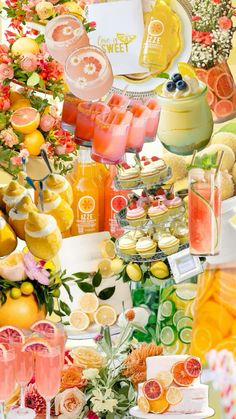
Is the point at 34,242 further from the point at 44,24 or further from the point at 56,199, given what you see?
the point at 44,24

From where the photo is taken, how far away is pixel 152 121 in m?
4.65

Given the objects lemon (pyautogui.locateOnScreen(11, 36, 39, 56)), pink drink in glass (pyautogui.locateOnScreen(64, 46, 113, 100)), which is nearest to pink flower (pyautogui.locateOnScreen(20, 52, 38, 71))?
lemon (pyautogui.locateOnScreen(11, 36, 39, 56))

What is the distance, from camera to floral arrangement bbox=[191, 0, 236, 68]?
14.9 ft

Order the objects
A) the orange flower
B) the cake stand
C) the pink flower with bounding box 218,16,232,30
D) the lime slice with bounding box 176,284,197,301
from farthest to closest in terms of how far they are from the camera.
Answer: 1. the orange flower
2. the lime slice with bounding box 176,284,197,301
3. the cake stand
4. the pink flower with bounding box 218,16,232,30

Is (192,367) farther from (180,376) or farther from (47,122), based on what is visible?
(47,122)

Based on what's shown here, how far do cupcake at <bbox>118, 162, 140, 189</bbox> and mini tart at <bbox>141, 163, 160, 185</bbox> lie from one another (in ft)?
0.10

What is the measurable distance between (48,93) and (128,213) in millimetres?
567

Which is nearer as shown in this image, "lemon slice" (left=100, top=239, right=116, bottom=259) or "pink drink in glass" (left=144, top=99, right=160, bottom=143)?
"pink drink in glass" (left=144, top=99, right=160, bottom=143)

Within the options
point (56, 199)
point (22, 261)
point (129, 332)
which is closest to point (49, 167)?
point (56, 199)

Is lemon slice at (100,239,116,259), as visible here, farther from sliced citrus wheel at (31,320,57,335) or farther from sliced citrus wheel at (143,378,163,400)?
Result: sliced citrus wheel at (143,378,163,400)

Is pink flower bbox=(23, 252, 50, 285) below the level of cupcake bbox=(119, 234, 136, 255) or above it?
below

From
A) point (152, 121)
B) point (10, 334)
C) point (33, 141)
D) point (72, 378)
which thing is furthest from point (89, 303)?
point (152, 121)

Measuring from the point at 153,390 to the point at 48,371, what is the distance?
1.34 ft

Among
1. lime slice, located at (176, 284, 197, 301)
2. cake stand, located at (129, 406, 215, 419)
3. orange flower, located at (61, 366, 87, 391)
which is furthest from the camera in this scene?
orange flower, located at (61, 366, 87, 391)
